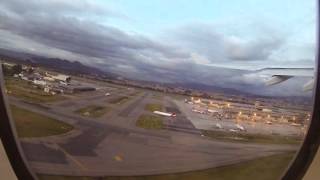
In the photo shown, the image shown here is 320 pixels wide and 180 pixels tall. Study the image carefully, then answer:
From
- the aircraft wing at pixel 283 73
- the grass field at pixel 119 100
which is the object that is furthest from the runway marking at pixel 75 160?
the aircraft wing at pixel 283 73

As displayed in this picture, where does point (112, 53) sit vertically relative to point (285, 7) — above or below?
below

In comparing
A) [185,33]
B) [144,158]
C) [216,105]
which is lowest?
[144,158]

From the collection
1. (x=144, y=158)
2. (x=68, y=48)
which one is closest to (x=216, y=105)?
(x=144, y=158)

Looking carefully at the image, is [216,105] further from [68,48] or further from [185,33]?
[68,48]

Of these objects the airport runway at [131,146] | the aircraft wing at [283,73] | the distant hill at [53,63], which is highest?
the aircraft wing at [283,73]

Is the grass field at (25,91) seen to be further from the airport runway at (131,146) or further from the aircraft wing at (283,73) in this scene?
the aircraft wing at (283,73)

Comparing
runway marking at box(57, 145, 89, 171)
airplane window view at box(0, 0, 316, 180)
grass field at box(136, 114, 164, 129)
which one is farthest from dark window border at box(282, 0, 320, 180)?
runway marking at box(57, 145, 89, 171)

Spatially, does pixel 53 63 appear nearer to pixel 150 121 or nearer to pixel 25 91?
pixel 25 91

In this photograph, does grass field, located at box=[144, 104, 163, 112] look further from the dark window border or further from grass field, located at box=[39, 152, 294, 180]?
the dark window border

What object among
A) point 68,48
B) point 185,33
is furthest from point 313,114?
point 68,48
